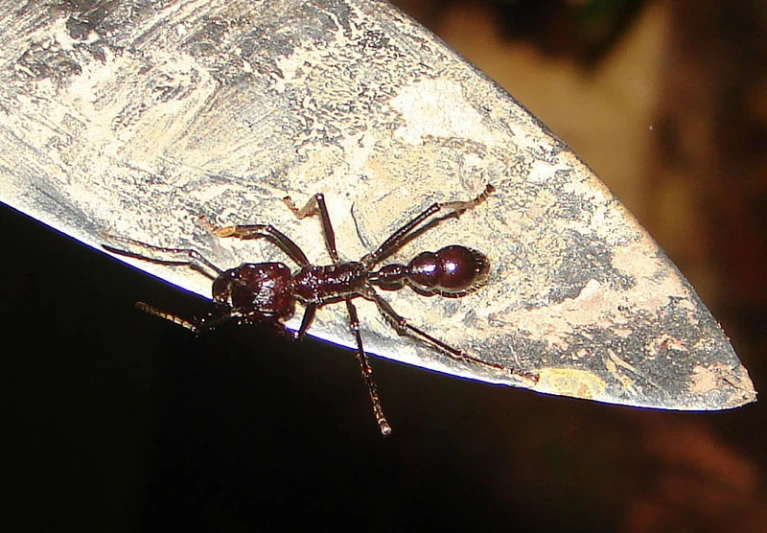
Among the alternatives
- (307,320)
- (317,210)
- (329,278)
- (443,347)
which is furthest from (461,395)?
(317,210)

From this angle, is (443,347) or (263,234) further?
(263,234)

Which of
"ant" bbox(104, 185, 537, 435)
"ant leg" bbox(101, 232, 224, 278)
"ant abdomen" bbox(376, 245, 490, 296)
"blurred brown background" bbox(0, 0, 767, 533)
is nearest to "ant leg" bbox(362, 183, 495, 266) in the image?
"ant" bbox(104, 185, 537, 435)

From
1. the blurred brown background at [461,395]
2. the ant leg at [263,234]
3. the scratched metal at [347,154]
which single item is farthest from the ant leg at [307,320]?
the blurred brown background at [461,395]

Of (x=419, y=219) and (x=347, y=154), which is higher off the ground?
(x=347, y=154)

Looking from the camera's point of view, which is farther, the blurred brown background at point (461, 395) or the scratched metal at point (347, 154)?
the blurred brown background at point (461, 395)

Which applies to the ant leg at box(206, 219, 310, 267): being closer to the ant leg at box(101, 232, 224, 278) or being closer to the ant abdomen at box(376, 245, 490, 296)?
the ant leg at box(101, 232, 224, 278)

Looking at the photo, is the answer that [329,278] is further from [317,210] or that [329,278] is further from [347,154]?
[347,154]

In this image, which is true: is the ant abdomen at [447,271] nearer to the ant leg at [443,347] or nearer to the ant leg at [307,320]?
the ant leg at [443,347]

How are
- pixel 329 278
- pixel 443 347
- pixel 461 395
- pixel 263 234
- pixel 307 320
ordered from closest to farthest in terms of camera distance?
pixel 443 347, pixel 263 234, pixel 307 320, pixel 329 278, pixel 461 395
